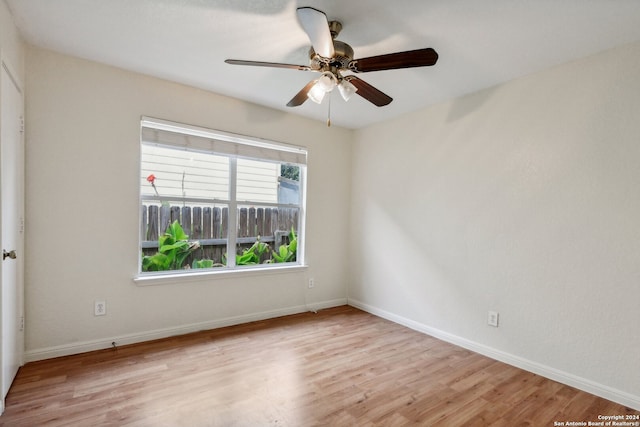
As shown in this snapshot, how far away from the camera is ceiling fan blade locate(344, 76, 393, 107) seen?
2141 millimetres

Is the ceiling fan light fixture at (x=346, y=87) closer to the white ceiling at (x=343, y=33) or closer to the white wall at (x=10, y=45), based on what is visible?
the white ceiling at (x=343, y=33)

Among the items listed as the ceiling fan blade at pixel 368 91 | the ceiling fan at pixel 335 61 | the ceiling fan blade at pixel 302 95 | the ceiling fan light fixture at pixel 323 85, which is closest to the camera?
the ceiling fan at pixel 335 61

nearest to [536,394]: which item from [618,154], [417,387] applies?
[417,387]

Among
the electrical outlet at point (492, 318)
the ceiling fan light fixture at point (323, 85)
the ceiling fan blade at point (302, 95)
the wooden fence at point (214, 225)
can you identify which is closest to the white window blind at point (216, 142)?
the wooden fence at point (214, 225)

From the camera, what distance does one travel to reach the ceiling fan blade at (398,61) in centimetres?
174

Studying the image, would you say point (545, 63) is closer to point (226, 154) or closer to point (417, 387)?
point (417, 387)

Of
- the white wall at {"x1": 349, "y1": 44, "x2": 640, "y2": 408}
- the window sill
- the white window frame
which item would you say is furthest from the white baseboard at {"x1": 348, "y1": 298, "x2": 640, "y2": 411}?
the white window frame

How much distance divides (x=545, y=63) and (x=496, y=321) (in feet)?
7.00

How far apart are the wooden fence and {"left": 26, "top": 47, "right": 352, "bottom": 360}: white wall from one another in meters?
0.21

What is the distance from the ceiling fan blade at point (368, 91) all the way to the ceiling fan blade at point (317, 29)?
0.91 feet

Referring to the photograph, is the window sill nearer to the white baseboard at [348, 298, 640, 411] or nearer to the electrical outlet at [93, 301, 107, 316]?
the electrical outlet at [93, 301, 107, 316]

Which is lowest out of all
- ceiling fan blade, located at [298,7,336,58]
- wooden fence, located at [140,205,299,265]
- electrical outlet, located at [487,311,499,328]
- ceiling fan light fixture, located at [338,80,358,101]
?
electrical outlet, located at [487,311,499,328]

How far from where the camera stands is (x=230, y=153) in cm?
333

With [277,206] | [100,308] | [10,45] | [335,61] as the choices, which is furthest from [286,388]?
[10,45]
